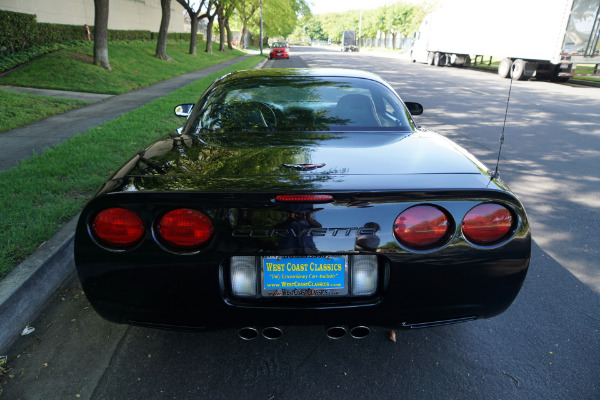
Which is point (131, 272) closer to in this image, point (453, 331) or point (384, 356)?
point (384, 356)

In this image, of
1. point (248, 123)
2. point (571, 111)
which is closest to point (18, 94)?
point (248, 123)

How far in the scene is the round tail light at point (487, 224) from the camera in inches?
75.2

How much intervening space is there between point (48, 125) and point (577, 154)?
886 centimetres

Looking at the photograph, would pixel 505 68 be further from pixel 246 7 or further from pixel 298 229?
pixel 246 7

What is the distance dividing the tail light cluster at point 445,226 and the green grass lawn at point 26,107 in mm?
7528

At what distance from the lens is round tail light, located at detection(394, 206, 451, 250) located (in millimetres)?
1865

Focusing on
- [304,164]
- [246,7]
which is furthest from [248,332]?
[246,7]

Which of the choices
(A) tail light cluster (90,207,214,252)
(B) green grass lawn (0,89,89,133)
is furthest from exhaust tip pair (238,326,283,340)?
(B) green grass lawn (0,89,89,133)

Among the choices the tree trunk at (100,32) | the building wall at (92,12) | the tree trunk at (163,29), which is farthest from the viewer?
the tree trunk at (163,29)

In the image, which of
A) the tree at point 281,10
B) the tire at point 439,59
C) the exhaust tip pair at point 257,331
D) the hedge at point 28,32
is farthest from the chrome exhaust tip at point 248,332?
the tree at point 281,10

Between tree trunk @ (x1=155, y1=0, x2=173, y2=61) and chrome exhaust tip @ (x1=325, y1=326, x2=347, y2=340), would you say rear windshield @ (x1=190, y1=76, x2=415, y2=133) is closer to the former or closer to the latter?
chrome exhaust tip @ (x1=325, y1=326, x2=347, y2=340)

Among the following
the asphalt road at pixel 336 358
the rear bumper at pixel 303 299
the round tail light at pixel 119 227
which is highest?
the round tail light at pixel 119 227

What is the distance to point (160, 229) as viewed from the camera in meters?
1.89

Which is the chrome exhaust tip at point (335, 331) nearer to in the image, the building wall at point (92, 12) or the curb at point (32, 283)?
the curb at point (32, 283)
